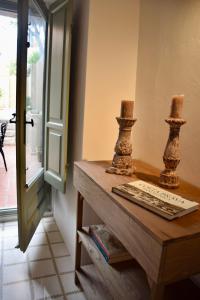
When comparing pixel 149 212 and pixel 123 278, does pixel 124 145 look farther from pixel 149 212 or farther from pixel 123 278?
pixel 123 278

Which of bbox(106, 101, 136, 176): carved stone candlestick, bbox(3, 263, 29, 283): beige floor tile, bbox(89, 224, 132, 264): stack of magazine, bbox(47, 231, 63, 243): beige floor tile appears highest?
bbox(106, 101, 136, 176): carved stone candlestick

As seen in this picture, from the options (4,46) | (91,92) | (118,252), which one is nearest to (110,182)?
(118,252)

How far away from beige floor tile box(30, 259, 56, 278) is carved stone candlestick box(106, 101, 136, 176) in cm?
100

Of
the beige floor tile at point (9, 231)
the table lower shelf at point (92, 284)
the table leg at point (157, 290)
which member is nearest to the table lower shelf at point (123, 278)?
the table lower shelf at point (92, 284)

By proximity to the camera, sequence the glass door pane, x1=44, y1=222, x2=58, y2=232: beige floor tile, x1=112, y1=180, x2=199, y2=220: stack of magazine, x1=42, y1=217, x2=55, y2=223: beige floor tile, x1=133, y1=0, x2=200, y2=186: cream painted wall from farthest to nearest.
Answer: x1=42, y1=217, x2=55, y2=223: beige floor tile, x1=44, y1=222, x2=58, y2=232: beige floor tile, the glass door pane, x1=133, y1=0, x2=200, y2=186: cream painted wall, x1=112, y1=180, x2=199, y2=220: stack of magazine

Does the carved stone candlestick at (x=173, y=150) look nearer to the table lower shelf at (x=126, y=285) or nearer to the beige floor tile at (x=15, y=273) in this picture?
the table lower shelf at (x=126, y=285)

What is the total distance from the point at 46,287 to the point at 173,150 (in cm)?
129

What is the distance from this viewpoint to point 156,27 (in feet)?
5.04

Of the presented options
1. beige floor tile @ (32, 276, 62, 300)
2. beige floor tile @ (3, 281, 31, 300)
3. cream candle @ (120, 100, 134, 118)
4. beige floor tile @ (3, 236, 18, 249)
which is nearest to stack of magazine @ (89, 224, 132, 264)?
beige floor tile @ (32, 276, 62, 300)

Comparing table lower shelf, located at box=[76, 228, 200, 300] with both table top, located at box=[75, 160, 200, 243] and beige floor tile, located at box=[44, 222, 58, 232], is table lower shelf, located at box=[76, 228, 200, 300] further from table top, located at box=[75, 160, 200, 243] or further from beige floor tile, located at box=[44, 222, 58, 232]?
beige floor tile, located at box=[44, 222, 58, 232]

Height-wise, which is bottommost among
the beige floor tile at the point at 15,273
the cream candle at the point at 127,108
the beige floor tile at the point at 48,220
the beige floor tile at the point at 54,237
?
the beige floor tile at the point at 15,273

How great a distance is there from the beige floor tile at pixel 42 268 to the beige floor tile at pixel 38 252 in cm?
6

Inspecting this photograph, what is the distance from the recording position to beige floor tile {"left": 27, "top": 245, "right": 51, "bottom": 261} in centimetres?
194

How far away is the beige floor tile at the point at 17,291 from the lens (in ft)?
5.02
